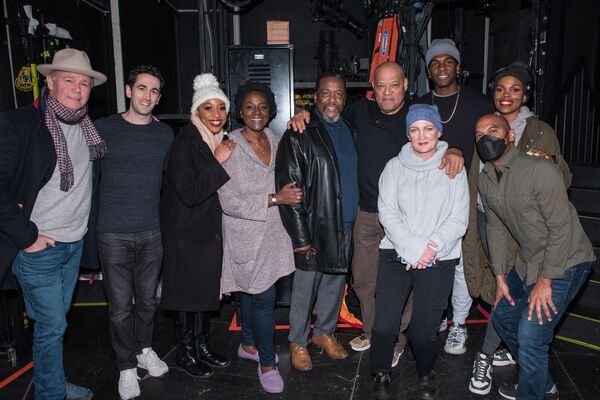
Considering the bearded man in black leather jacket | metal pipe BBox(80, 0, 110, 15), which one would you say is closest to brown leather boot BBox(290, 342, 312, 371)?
the bearded man in black leather jacket

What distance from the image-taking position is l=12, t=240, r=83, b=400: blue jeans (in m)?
2.38

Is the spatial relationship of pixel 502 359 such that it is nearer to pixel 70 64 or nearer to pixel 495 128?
pixel 495 128

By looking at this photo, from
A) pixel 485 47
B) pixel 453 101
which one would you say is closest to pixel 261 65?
pixel 453 101

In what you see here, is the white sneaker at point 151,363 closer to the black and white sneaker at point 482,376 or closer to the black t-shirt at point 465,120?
the black and white sneaker at point 482,376

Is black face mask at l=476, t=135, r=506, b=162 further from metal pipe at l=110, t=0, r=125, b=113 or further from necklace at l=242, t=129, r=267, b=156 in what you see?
metal pipe at l=110, t=0, r=125, b=113

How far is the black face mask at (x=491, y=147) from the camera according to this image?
7.70ft

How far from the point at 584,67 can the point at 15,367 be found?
6274 mm

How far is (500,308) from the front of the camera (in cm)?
261

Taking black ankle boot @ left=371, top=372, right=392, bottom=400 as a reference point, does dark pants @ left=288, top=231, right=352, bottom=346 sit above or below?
above

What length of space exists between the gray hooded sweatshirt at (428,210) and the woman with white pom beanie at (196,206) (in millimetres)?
1009

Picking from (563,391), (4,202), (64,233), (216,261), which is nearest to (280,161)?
(216,261)

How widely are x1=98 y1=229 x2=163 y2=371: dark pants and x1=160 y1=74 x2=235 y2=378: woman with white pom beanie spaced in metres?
0.12

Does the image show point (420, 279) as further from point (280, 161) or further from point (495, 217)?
point (280, 161)

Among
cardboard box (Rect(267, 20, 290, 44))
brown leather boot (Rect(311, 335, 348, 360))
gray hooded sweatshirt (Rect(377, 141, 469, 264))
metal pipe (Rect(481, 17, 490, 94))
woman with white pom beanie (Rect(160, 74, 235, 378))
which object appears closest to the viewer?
gray hooded sweatshirt (Rect(377, 141, 469, 264))
